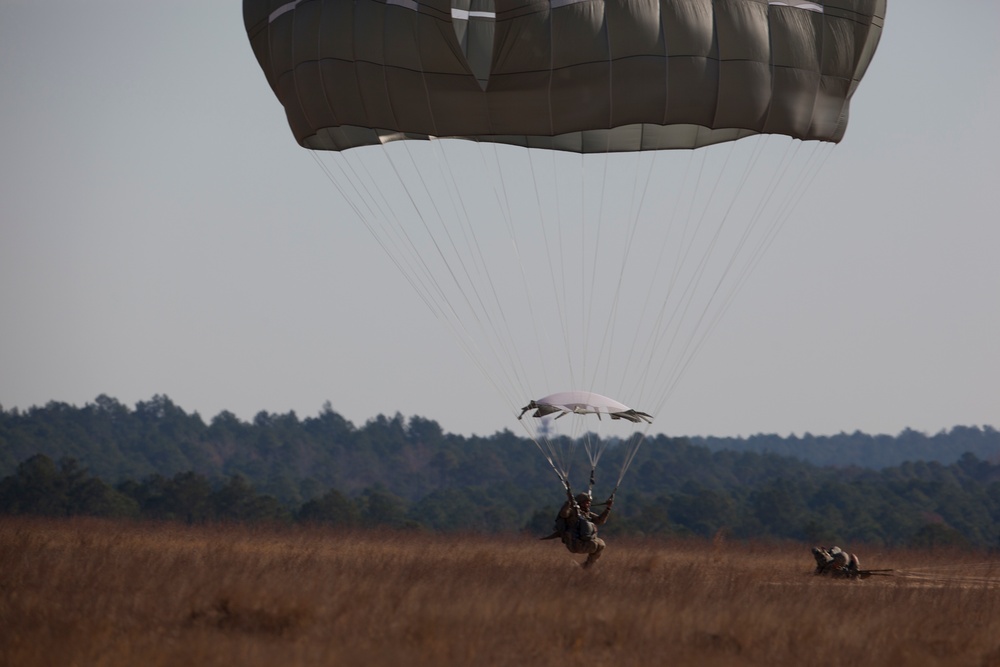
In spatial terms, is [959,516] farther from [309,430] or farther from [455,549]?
[309,430]

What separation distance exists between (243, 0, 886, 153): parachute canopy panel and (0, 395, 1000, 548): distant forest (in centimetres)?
680

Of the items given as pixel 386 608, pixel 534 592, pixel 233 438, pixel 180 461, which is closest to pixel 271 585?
pixel 386 608

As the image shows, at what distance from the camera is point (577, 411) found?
16031 millimetres

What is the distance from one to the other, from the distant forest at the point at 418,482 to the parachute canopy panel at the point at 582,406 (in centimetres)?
315

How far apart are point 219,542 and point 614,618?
7.41 m

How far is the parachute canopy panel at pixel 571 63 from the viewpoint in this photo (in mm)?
13719

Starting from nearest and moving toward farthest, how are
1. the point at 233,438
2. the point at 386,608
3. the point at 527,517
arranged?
1. the point at 386,608
2. the point at 527,517
3. the point at 233,438

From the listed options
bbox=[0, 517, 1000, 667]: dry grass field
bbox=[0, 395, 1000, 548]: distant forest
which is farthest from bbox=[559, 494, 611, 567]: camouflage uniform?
bbox=[0, 395, 1000, 548]: distant forest

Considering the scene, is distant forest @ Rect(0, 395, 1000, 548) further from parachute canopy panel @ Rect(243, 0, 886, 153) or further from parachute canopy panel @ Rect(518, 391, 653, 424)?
parachute canopy panel @ Rect(243, 0, 886, 153)

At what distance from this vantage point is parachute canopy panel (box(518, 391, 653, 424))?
1606 cm

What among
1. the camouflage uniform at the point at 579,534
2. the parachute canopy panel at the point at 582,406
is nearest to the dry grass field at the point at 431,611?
the camouflage uniform at the point at 579,534

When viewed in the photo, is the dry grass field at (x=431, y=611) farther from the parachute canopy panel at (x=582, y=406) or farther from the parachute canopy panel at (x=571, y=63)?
the parachute canopy panel at (x=571, y=63)

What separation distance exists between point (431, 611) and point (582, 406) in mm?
5421

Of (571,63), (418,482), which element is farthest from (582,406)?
(418,482)
